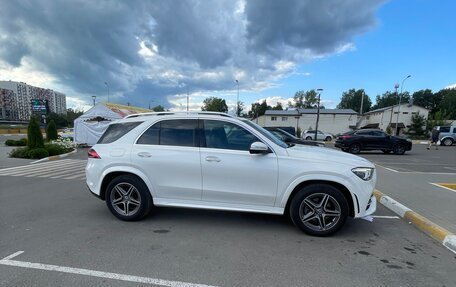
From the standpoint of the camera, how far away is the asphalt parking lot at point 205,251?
2.80m

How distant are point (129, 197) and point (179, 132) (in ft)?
4.66

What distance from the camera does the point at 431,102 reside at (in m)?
95.2

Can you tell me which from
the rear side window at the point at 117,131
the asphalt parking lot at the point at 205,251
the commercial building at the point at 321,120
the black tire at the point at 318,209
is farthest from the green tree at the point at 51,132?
the commercial building at the point at 321,120

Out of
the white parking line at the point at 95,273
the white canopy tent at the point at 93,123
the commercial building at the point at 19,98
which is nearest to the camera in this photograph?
the white parking line at the point at 95,273

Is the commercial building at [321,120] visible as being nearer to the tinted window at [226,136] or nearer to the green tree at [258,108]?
the green tree at [258,108]

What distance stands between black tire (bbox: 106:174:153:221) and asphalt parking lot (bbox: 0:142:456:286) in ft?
0.57

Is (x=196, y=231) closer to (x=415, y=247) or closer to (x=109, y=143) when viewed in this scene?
(x=109, y=143)

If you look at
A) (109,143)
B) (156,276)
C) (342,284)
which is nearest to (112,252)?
(156,276)

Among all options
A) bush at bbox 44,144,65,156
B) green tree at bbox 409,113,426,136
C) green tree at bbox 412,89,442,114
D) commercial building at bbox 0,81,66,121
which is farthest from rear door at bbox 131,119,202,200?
green tree at bbox 412,89,442,114

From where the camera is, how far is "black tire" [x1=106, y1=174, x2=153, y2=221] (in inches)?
169

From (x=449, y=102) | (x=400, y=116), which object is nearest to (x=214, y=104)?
(x=400, y=116)

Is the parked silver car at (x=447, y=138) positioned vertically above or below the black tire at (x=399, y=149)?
above

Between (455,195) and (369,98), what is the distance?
397 feet

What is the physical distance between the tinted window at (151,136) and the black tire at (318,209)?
2476 millimetres
